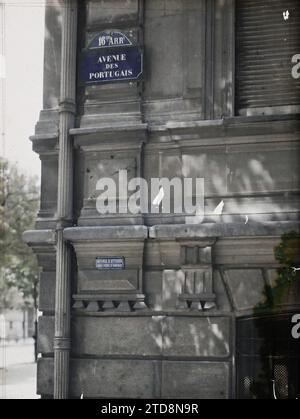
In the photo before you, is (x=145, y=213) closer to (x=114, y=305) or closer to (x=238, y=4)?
(x=114, y=305)

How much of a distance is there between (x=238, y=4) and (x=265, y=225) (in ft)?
9.60

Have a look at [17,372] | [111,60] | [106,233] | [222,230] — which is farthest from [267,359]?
[17,372]

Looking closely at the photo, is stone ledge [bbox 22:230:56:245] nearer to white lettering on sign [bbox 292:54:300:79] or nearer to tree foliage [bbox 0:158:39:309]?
tree foliage [bbox 0:158:39:309]

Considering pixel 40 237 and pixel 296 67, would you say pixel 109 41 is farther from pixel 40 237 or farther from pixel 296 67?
pixel 40 237

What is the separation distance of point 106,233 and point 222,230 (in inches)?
57.7

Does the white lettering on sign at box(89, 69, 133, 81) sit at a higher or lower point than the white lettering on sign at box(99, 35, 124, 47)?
lower

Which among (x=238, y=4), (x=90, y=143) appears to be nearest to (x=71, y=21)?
(x=90, y=143)

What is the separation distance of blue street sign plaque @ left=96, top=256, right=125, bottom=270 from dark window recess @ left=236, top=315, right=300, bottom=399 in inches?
64.5

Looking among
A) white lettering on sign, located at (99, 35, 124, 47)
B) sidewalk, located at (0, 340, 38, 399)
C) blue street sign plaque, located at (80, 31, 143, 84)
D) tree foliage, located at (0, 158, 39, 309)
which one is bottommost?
sidewalk, located at (0, 340, 38, 399)

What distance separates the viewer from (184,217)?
8.09 m

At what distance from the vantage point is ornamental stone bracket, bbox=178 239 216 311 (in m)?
7.88

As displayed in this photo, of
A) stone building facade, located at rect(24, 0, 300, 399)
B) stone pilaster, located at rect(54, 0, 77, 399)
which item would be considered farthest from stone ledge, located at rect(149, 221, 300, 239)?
stone pilaster, located at rect(54, 0, 77, 399)

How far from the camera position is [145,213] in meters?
8.25
